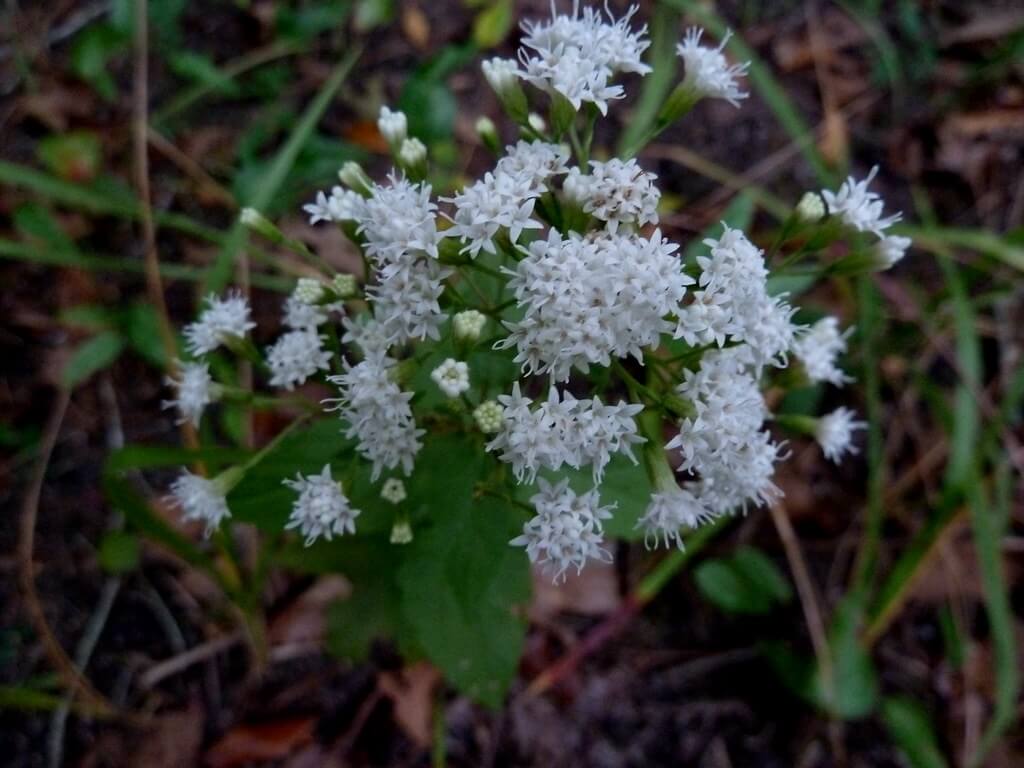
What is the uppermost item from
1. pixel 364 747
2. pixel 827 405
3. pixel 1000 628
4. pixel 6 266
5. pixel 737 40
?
pixel 737 40

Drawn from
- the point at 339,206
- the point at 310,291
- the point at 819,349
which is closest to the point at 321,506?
the point at 310,291

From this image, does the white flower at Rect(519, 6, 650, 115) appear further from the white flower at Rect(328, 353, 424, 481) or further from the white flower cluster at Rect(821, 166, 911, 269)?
the white flower at Rect(328, 353, 424, 481)

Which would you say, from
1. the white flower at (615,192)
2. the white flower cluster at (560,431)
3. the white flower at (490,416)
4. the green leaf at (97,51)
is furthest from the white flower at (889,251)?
the green leaf at (97,51)

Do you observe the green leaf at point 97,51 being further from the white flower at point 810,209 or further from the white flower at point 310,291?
the white flower at point 810,209

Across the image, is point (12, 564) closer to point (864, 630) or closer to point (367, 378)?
point (367, 378)

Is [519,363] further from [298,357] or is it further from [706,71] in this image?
[706,71]

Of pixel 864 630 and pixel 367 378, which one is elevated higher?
pixel 367 378

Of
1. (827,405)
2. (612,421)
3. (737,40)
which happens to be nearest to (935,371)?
(827,405)

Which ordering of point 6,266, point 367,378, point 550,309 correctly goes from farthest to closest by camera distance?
point 6,266
point 367,378
point 550,309
